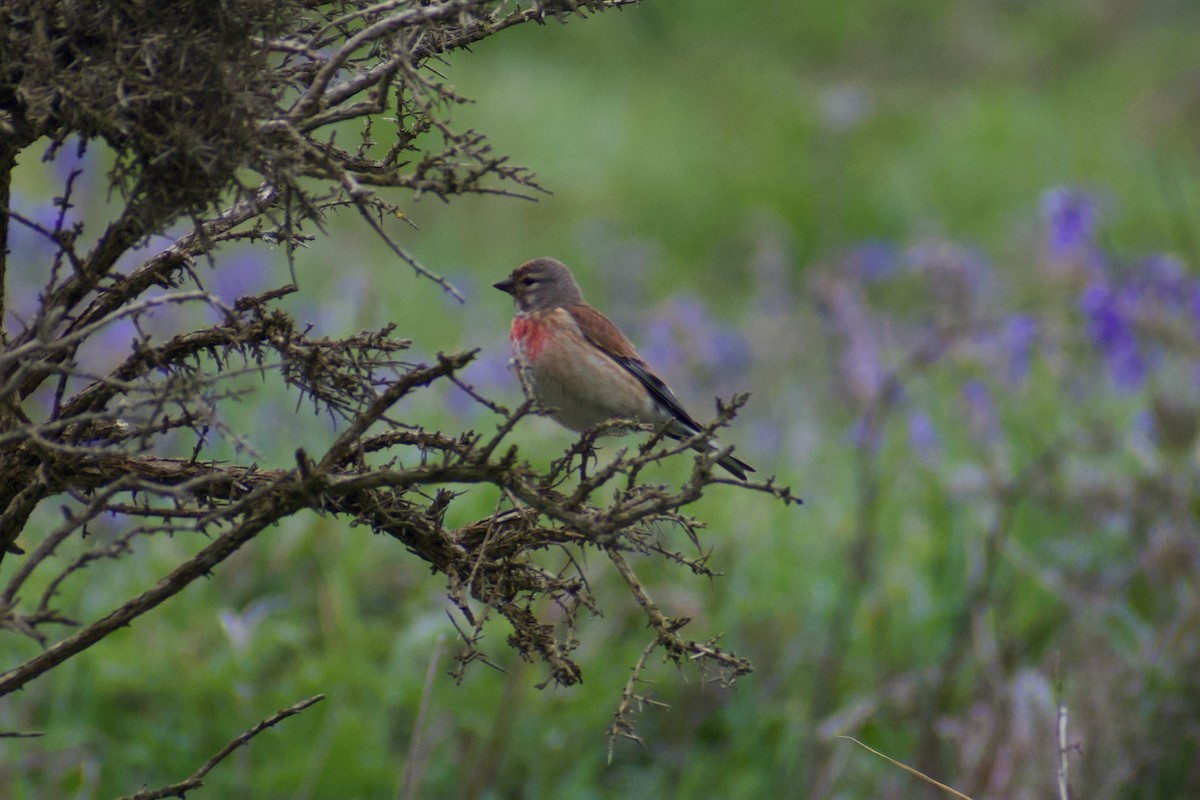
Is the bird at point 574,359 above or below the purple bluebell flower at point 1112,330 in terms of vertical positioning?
below

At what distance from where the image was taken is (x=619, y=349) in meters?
3.68

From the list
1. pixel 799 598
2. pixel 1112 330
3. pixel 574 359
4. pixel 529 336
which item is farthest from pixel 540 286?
pixel 1112 330

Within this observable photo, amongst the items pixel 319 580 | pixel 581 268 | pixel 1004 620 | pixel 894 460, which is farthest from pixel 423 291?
pixel 1004 620

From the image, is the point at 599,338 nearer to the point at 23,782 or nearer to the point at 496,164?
the point at 23,782

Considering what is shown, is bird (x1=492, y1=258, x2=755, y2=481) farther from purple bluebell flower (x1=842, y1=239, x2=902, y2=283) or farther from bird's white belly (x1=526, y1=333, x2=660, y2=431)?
purple bluebell flower (x1=842, y1=239, x2=902, y2=283)

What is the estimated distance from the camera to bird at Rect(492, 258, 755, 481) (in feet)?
11.5

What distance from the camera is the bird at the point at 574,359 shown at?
3500mm

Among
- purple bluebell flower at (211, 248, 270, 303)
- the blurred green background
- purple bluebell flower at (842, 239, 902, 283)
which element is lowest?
the blurred green background

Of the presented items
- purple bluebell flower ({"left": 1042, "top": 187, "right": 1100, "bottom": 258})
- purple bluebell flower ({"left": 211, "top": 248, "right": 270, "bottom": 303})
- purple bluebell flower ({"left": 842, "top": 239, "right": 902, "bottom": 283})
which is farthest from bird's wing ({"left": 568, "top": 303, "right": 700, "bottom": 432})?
purple bluebell flower ({"left": 842, "top": 239, "right": 902, "bottom": 283})

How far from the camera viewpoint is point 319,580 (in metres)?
4.06

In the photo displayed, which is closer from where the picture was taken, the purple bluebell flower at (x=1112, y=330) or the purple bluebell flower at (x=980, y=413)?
the purple bluebell flower at (x=1112, y=330)

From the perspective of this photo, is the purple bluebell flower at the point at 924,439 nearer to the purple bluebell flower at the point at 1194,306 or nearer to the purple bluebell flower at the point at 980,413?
the purple bluebell flower at the point at 980,413

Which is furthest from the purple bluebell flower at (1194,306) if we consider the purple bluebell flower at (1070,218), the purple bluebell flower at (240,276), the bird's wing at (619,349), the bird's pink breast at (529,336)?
the purple bluebell flower at (240,276)

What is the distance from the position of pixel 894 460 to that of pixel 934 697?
179 centimetres
